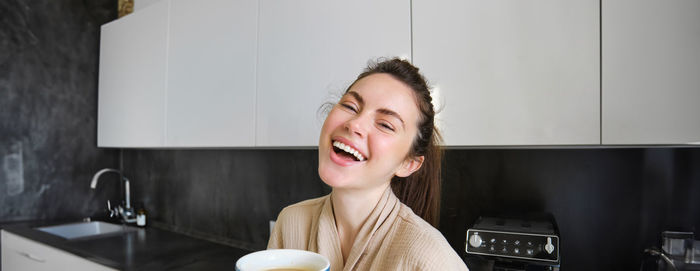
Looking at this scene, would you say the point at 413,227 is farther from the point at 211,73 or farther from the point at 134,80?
the point at 134,80

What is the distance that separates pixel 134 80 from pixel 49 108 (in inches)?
31.0

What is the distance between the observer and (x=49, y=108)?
278 centimetres

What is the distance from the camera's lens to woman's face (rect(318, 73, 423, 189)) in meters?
0.82

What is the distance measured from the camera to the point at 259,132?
1.81 m

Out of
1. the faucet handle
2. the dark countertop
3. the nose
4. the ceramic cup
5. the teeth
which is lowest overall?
the dark countertop

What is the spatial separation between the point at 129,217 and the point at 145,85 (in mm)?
1052

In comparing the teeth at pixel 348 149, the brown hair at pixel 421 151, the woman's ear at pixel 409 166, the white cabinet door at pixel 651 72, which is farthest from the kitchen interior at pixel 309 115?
the teeth at pixel 348 149

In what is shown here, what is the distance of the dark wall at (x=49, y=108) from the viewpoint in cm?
263

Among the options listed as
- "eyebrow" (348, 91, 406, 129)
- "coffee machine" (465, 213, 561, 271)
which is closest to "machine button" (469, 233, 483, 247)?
"coffee machine" (465, 213, 561, 271)

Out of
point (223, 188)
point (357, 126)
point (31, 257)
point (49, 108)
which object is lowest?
point (31, 257)

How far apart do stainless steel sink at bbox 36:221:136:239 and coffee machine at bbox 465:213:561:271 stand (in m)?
2.33

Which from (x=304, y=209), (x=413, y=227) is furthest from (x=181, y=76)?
(x=413, y=227)

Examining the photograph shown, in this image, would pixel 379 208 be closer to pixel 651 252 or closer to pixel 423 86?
pixel 423 86

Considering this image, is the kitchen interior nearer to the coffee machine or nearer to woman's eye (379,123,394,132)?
the coffee machine
